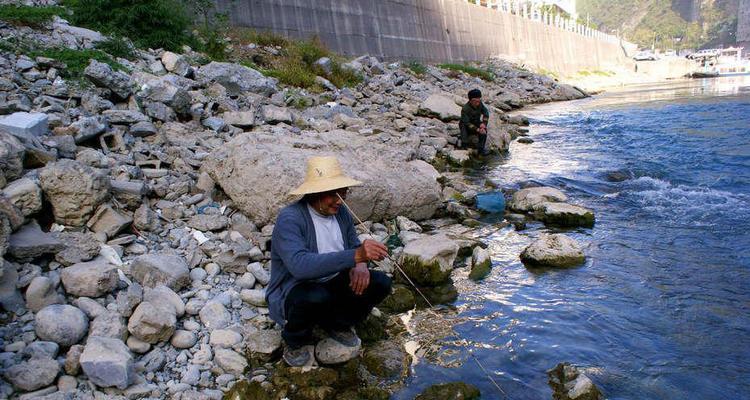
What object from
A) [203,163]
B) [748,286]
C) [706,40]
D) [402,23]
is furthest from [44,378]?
[706,40]

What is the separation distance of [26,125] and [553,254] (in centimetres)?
581

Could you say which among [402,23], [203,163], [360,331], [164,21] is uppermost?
[402,23]

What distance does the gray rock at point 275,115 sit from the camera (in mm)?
9352

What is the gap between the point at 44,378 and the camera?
3074 mm

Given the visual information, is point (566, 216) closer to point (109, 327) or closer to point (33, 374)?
point (109, 327)

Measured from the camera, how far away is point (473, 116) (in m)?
11.8

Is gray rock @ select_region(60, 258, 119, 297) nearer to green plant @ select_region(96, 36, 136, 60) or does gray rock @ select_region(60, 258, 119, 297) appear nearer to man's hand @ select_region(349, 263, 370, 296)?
man's hand @ select_region(349, 263, 370, 296)

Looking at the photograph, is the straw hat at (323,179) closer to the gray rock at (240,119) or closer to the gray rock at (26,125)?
the gray rock at (26,125)

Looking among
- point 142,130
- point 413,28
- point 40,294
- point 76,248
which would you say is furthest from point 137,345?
point 413,28

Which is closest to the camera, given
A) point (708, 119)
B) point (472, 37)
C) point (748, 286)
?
point (748, 286)

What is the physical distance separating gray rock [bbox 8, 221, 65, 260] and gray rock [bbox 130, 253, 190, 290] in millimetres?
616

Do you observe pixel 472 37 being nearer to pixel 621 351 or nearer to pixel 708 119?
pixel 708 119

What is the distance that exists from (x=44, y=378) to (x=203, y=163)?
3.80m

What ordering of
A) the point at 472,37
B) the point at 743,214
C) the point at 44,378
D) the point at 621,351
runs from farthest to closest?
the point at 472,37 < the point at 743,214 < the point at 621,351 < the point at 44,378
